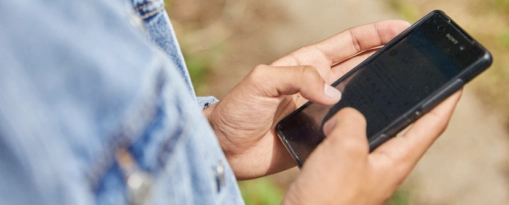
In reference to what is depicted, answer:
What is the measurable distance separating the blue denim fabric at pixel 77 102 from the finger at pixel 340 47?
57 centimetres

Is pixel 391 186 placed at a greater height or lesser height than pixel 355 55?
lesser

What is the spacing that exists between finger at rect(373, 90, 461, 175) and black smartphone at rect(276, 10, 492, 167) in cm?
3

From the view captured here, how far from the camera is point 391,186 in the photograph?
669 mm

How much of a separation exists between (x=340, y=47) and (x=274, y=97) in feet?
0.71

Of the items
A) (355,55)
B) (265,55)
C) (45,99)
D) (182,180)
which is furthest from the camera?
(265,55)

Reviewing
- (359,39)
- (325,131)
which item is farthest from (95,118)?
(359,39)

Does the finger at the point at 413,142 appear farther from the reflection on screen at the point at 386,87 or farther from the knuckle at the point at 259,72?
the knuckle at the point at 259,72

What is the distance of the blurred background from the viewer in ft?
4.33

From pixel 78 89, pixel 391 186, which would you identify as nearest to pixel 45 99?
pixel 78 89

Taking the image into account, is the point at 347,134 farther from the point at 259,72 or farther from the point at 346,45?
the point at 346,45

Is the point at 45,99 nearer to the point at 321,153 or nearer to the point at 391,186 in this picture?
the point at 321,153

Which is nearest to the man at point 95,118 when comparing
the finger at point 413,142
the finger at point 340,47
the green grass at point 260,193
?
the finger at point 413,142

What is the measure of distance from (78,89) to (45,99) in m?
0.02

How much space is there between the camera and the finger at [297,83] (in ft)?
2.38
